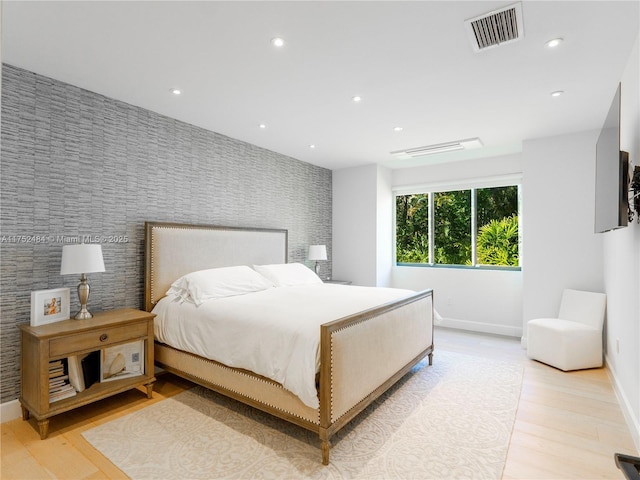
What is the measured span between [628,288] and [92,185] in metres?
4.23

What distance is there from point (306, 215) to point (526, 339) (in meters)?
3.22

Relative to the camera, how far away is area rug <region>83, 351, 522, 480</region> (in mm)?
2137

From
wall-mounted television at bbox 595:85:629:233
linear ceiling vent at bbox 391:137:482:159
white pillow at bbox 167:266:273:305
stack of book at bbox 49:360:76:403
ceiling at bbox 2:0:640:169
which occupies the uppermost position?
ceiling at bbox 2:0:640:169

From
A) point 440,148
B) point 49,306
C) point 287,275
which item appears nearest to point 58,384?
point 49,306

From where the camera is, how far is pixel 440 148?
4.59m

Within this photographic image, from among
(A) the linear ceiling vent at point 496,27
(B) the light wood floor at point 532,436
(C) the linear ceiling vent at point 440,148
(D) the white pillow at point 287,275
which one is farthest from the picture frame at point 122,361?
(C) the linear ceiling vent at point 440,148

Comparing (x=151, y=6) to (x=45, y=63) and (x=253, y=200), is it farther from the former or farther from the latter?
(x=253, y=200)

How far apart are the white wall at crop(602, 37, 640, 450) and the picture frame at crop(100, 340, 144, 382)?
3.59m

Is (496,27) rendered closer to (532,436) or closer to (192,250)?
(532,436)

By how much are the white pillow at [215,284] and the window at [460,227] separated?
3007 millimetres

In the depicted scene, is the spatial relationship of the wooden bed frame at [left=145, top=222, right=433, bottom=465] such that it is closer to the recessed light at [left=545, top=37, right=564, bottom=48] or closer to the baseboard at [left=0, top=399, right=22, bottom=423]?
the baseboard at [left=0, top=399, right=22, bottom=423]

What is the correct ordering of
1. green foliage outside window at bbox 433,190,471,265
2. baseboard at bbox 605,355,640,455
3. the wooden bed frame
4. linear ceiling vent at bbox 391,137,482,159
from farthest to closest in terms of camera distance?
green foliage outside window at bbox 433,190,471,265 < linear ceiling vent at bbox 391,137,482,159 < baseboard at bbox 605,355,640,455 < the wooden bed frame

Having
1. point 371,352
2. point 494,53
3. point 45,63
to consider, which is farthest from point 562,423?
point 45,63

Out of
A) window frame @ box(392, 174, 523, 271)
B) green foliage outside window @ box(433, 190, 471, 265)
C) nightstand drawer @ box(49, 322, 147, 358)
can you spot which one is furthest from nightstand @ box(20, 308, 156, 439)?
green foliage outside window @ box(433, 190, 471, 265)
